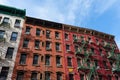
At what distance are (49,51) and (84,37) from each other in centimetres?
1074

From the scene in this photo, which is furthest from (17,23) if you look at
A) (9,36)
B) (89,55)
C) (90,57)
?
(90,57)

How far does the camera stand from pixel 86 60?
29016mm

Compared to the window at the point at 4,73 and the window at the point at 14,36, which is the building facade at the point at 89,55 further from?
the window at the point at 4,73

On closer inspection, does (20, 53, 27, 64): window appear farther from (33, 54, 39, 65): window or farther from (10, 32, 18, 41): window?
(10, 32, 18, 41): window

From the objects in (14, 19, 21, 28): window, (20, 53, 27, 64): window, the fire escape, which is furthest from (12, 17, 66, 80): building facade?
the fire escape

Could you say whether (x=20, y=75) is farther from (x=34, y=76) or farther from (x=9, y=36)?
(x=9, y=36)

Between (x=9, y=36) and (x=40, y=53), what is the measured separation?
6757mm

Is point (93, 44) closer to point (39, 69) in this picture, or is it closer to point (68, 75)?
point (68, 75)

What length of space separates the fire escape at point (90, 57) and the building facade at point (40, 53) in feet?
13.5

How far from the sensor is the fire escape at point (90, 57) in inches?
1086

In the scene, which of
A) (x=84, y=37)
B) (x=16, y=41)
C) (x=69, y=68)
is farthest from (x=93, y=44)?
(x=16, y=41)

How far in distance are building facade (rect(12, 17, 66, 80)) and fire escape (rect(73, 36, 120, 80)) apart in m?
4.12

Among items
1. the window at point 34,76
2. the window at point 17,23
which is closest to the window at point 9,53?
the window at point 34,76

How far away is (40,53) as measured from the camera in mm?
27188
